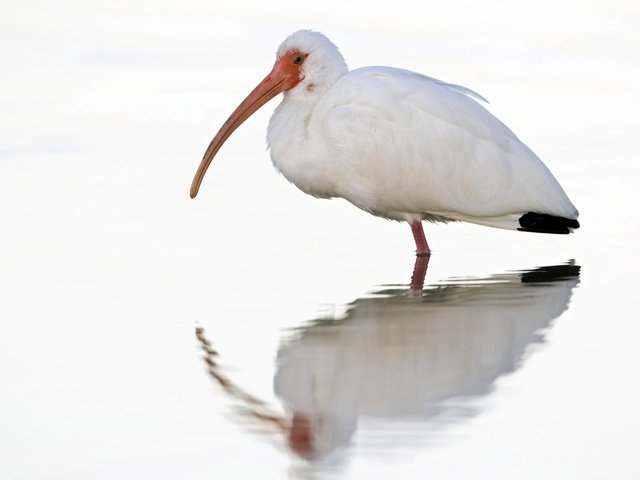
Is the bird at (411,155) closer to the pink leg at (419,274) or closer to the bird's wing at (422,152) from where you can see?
the bird's wing at (422,152)

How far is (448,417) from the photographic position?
7453 mm

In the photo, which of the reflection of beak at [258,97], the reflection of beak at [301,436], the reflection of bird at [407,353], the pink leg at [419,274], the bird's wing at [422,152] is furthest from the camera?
the reflection of beak at [258,97]

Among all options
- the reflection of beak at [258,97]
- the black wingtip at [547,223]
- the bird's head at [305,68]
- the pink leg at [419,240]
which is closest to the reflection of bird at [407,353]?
the black wingtip at [547,223]

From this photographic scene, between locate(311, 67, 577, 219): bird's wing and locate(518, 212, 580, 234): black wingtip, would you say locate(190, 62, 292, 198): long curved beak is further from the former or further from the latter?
locate(518, 212, 580, 234): black wingtip

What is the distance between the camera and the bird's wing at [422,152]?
41.0ft

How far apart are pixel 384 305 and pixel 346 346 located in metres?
1.55

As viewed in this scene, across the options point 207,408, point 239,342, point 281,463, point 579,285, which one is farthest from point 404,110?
point 281,463

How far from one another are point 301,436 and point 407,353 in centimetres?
177

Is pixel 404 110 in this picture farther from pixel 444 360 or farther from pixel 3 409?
pixel 3 409

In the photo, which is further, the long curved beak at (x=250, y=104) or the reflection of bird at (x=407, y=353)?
the long curved beak at (x=250, y=104)

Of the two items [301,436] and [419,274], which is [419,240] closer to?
[419,274]

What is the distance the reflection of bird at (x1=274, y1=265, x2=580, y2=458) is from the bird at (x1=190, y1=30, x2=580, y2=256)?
141cm

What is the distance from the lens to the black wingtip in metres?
12.8

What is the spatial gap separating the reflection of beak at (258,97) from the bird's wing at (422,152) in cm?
65
